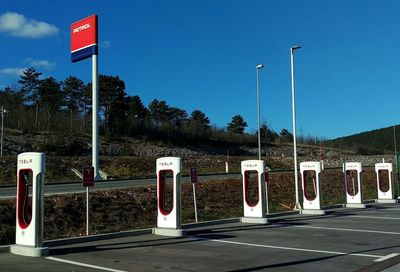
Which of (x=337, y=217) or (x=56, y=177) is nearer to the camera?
(x=337, y=217)

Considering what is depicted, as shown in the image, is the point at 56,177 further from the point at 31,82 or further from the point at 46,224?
the point at 31,82

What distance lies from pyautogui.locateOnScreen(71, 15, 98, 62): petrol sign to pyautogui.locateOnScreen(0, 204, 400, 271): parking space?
22.9 metres

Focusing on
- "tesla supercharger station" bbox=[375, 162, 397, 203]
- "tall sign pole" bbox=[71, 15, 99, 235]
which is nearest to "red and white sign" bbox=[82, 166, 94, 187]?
"tesla supercharger station" bbox=[375, 162, 397, 203]

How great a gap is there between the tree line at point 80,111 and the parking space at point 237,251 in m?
52.1

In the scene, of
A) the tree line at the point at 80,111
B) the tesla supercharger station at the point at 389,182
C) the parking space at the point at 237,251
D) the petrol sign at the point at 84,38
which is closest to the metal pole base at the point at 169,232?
the parking space at the point at 237,251

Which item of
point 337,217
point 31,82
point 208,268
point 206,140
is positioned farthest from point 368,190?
point 31,82

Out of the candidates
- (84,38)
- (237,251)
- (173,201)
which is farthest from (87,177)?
(84,38)

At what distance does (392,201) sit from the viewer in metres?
28.1

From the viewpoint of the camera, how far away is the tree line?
219 feet

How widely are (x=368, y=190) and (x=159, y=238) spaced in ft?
89.2

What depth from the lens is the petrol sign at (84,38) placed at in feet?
116

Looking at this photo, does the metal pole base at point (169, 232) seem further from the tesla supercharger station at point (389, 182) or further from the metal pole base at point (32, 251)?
the tesla supercharger station at point (389, 182)

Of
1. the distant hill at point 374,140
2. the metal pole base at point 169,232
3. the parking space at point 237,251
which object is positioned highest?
the distant hill at point 374,140

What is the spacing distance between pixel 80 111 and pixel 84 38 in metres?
45.2
